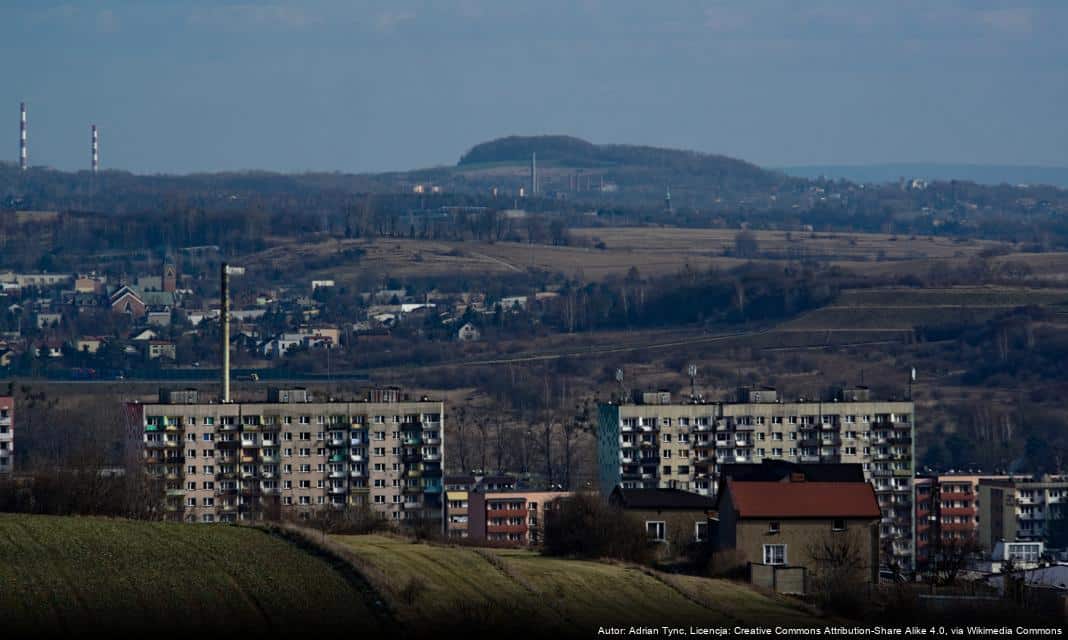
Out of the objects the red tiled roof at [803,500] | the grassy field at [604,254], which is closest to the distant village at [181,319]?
the grassy field at [604,254]

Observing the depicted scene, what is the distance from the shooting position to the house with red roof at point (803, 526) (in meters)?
35.4

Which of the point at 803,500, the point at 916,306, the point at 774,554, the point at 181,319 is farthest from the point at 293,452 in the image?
the point at 181,319

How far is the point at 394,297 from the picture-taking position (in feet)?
409

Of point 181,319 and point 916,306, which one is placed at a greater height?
point 916,306

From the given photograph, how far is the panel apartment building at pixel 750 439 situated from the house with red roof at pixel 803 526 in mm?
18545

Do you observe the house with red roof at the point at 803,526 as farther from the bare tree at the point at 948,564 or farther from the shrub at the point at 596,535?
the shrub at the point at 596,535

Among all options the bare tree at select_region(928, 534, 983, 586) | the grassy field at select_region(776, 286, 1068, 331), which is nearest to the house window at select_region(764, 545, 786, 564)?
the bare tree at select_region(928, 534, 983, 586)

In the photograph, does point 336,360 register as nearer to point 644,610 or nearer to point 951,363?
point 951,363

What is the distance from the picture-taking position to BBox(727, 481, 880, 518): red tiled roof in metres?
35.7

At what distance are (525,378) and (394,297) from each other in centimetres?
3922

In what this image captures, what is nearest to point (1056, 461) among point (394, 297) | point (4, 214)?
point (394, 297)

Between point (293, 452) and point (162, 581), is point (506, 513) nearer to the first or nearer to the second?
point (293, 452)

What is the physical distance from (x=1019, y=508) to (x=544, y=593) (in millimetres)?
29972

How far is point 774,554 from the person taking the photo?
117 ft
